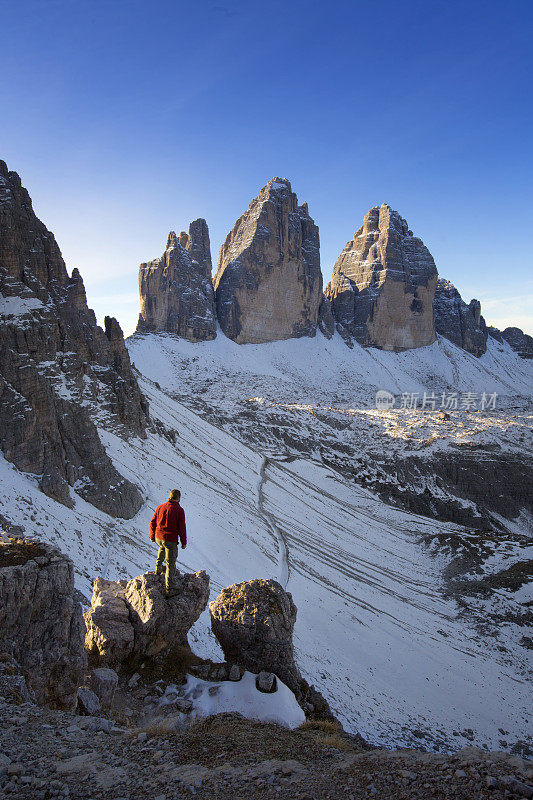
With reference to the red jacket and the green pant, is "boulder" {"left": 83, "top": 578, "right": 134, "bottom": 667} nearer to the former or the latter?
the green pant

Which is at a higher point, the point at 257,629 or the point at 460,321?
the point at 460,321

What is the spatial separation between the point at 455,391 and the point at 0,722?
13607 cm

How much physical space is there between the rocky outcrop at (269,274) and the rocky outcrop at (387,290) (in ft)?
43.3

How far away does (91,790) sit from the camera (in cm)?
425

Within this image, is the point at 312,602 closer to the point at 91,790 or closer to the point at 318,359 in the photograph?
the point at 91,790

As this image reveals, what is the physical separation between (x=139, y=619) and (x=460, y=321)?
163 meters

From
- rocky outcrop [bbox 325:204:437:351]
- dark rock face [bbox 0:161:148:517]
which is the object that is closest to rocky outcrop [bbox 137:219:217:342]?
rocky outcrop [bbox 325:204:437:351]

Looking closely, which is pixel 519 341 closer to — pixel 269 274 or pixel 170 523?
pixel 269 274

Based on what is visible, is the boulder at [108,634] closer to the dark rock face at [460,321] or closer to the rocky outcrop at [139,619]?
the rocky outcrop at [139,619]

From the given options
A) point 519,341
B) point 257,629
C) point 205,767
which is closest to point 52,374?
point 257,629

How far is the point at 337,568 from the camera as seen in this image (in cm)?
2994

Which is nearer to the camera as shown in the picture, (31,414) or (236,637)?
(236,637)

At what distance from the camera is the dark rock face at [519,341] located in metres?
160

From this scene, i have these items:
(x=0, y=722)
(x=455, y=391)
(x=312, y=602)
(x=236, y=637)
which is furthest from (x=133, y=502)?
(x=455, y=391)
